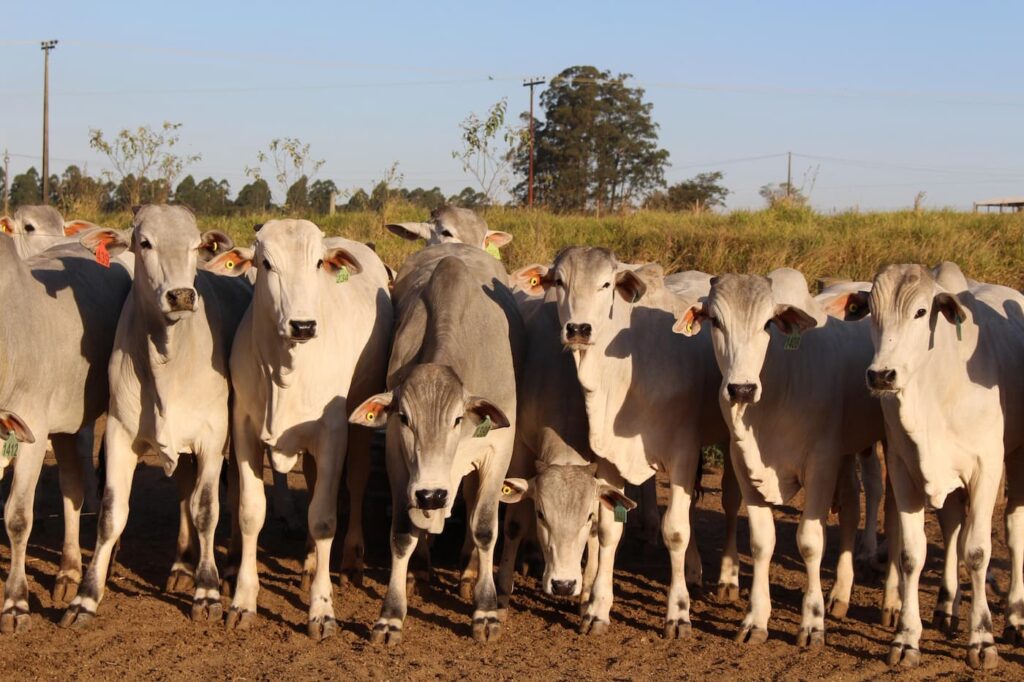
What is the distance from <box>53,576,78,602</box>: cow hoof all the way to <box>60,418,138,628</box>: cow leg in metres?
0.36

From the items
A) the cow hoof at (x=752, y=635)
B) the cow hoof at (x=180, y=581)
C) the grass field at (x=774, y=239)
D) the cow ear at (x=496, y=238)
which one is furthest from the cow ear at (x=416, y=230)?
the grass field at (x=774, y=239)

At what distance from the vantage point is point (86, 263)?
30.5ft

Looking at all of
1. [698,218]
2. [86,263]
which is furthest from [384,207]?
[86,263]

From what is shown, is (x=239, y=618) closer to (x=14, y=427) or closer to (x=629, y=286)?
(x=14, y=427)

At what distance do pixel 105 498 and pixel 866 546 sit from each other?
212 inches

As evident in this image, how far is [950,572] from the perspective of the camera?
805 cm

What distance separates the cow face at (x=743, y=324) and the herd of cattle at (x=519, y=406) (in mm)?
14

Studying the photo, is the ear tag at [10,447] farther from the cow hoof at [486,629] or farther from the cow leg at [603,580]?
the cow leg at [603,580]

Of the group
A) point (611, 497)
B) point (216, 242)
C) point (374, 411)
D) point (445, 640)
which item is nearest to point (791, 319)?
point (611, 497)

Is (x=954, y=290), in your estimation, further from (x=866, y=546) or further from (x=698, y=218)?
(x=698, y=218)

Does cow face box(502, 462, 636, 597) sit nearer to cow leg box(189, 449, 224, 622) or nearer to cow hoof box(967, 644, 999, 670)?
cow leg box(189, 449, 224, 622)

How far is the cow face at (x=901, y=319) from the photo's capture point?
6.94 meters

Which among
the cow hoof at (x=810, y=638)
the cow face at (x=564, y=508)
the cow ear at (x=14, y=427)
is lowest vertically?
the cow hoof at (x=810, y=638)

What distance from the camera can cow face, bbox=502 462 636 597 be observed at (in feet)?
25.2
